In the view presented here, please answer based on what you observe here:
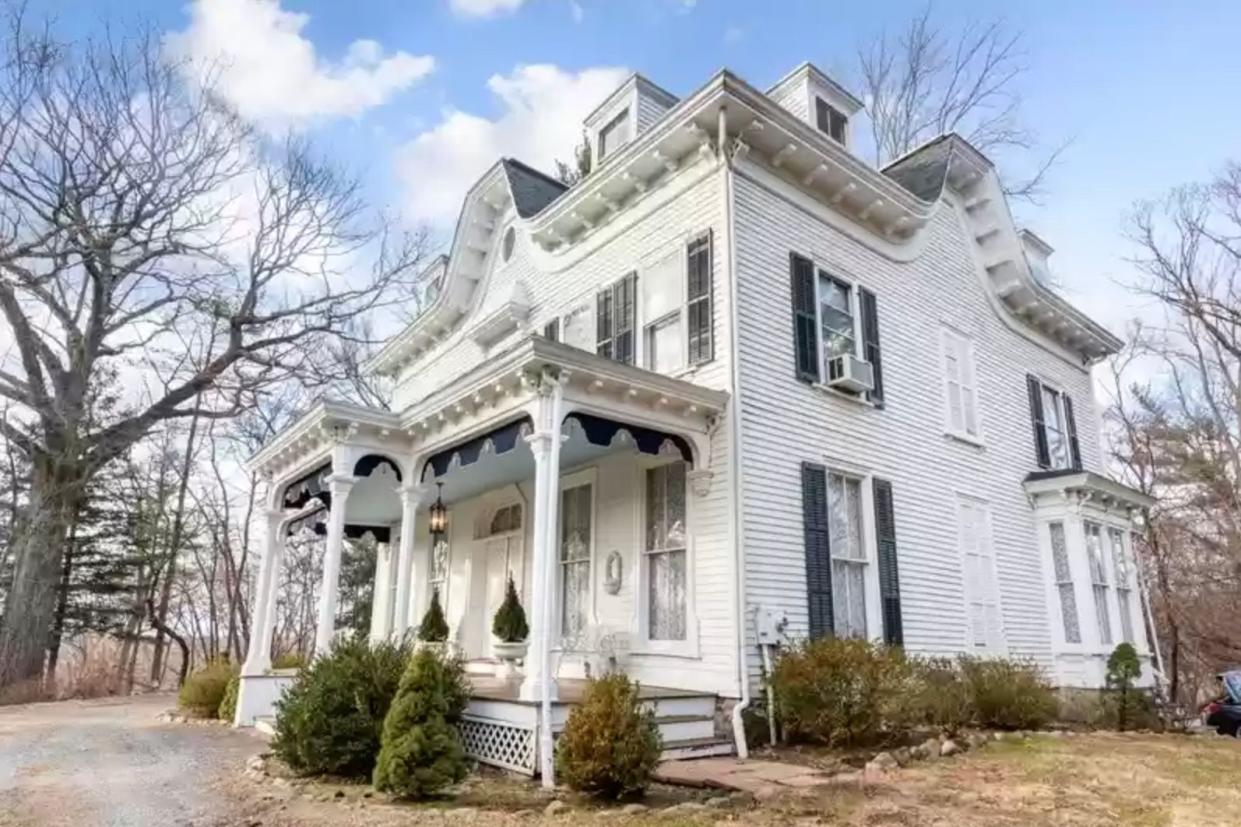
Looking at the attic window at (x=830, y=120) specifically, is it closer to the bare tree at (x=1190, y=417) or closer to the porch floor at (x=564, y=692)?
the porch floor at (x=564, y=692)

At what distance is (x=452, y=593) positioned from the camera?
39.5 ft

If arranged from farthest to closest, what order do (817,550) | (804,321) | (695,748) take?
(804,321) → (817,550) → (695,748)

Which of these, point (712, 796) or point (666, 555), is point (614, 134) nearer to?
point (666, 555)

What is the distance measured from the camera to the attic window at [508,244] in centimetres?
1284

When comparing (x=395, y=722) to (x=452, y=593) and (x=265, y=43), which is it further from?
(x=265, y=43)

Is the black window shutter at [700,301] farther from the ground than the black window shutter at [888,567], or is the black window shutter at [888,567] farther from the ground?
the black window shutter at [700,301]

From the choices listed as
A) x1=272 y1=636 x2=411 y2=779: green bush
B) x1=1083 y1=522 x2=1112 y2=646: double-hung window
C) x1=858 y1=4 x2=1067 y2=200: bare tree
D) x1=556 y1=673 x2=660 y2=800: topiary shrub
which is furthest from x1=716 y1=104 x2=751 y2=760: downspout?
x1=858 y1=4 x2=1067 y2=200: bare tree

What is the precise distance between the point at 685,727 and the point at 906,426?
17.7 ft

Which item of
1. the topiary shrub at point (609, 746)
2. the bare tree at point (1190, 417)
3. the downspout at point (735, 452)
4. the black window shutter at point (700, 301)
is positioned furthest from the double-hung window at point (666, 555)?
the bare tree at point (1190, 417)

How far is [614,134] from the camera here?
11.5m

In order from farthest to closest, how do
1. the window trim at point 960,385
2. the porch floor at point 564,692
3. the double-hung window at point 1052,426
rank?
the double-hung window at point 1052,426 < the window trim at point 960,385 < the porch floor at point 564,692

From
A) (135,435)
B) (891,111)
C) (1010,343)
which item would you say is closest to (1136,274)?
(891,111)

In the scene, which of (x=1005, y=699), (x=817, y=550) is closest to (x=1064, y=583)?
(x=1005, y=699)

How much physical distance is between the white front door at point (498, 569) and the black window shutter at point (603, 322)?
2932 millimetres
